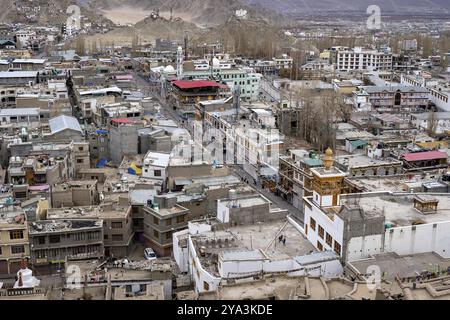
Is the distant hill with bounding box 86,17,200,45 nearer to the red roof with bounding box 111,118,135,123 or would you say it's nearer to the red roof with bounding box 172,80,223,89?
the red roof with bounding box 172,80,223,89

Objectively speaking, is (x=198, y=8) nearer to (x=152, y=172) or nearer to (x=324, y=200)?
(x=152, y=172)

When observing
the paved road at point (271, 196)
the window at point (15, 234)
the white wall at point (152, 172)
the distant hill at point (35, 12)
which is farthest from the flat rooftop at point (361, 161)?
the distant hill at point (35, 12)

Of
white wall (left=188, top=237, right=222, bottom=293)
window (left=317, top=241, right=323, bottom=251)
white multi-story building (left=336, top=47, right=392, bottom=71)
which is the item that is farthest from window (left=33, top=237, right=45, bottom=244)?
white multi-story building (left=336, top=47, right=392, bottom=71)

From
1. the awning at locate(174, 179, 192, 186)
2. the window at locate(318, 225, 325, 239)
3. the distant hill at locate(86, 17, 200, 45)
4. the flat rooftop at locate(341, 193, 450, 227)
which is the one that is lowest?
the awning at locate(174, 179, 192, 186)

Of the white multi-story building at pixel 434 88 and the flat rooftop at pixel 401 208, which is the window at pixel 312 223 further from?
the white multi-story building at pixel 434 88

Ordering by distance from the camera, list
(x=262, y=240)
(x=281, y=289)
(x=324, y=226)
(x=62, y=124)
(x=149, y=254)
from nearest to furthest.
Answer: (x=281, y=289) → (x=324, y=226) → (x=262, y=240) → (x=149, y=254) → (x=62, y=124)

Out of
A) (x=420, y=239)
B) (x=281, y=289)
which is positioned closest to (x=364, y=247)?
(x=420, y=239)
